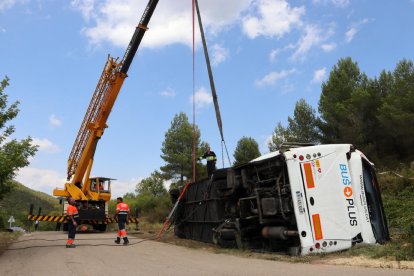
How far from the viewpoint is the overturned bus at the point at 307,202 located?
7.66 meters

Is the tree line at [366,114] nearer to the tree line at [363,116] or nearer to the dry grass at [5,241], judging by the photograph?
the tree line at [363,116]

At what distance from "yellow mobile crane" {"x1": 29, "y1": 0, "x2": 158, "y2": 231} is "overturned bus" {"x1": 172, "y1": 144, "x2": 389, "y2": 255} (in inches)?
355

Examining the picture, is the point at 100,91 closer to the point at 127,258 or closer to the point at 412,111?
the point at 127,258

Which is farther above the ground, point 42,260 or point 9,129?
point 9,129

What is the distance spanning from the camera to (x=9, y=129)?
33.3 ft

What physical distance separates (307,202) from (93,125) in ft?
38.5

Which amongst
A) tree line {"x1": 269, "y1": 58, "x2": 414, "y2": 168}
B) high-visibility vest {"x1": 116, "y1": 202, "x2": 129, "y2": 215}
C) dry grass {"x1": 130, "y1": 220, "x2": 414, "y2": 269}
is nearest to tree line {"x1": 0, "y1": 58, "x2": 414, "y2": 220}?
tree line {"x1": 269, "y1": 58, "x2": 414, "y2": 168}

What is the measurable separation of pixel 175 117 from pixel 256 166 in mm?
28894

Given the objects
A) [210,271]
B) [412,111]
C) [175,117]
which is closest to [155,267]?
[210,271]

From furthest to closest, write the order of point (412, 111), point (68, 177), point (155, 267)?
point (412, 111)
point (68, 177)
point (155, 267)

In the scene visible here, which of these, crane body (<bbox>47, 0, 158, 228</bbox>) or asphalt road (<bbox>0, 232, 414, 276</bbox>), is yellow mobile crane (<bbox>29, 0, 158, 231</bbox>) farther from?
asphalt road (<bbox>0, 232, 414, 276</bbox>)

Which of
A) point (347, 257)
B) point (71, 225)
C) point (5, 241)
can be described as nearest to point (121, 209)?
point (71, 225)

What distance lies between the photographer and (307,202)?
7727mm

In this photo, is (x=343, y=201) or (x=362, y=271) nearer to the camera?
(x=362, y=271)
